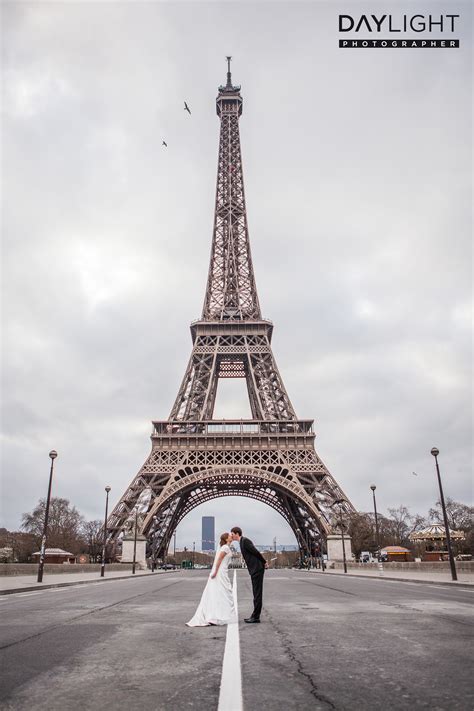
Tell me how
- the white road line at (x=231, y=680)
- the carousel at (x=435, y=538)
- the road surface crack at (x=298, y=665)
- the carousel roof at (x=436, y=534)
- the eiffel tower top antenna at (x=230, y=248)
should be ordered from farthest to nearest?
the carousel roof at (x=436, y=534) < the carousel at (x=435, y=538) < the eiffel tower top antenna at (x=230, y=248) < the road surface crack at (x=298, y=665) < the white road line at (x=231, y=680)

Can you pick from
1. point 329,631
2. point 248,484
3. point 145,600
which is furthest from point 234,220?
point 329,631

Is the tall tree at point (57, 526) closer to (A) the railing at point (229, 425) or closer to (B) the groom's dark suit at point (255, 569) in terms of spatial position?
(A) the railing at point (229, 425)

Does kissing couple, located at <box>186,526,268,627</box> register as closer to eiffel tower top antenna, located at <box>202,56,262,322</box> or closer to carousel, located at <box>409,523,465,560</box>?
eiffel tower top antenna, located at <box>202,56,262,322</box>

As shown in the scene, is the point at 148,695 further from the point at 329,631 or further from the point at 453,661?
the point at 329,631

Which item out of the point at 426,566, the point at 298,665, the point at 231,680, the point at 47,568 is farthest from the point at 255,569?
A: the point at 47,568

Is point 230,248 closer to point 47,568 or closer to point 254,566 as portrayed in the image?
point 47,568

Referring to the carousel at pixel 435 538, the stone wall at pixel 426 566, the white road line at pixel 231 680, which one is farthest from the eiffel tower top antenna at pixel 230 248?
the white road line at pixel 231 680

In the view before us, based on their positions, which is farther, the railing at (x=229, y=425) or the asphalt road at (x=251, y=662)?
the railing at (x=229, y=425)
